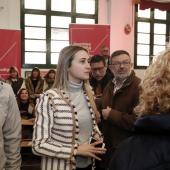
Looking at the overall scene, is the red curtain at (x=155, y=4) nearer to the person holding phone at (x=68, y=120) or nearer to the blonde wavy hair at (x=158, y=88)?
the person holding phone at (x=68, y=120)

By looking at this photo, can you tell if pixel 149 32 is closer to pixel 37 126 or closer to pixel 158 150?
pixel 37 126

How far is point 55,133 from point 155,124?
0.93 meters

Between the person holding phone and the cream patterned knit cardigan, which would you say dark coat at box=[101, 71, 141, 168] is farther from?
the cream patterned knit cardigan

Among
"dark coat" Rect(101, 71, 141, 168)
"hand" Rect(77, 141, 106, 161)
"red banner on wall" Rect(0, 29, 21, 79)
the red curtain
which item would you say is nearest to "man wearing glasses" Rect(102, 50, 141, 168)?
"dark coat" Rect(101, 71, 141, 168)

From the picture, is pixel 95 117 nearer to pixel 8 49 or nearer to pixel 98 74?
pixel 98 74

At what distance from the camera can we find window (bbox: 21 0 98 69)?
785 cm

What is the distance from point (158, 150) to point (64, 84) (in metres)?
1.03

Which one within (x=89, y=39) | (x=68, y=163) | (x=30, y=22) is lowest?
(x=68, y=163)

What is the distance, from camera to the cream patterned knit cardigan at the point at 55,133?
161cm

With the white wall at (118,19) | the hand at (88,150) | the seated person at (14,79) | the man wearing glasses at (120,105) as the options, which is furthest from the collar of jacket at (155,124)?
the white wall at (118,19)

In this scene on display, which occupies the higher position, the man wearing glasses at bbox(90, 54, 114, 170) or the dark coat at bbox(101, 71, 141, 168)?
the man wearing glasses at bbox(90, 54, 114, 170)

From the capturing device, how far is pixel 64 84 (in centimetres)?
182

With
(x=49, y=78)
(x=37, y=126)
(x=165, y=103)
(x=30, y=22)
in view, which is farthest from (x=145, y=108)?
(x=30, y=22)

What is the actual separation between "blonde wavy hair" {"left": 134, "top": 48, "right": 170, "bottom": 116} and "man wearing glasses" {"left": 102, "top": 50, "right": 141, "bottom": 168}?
3.62 ft
